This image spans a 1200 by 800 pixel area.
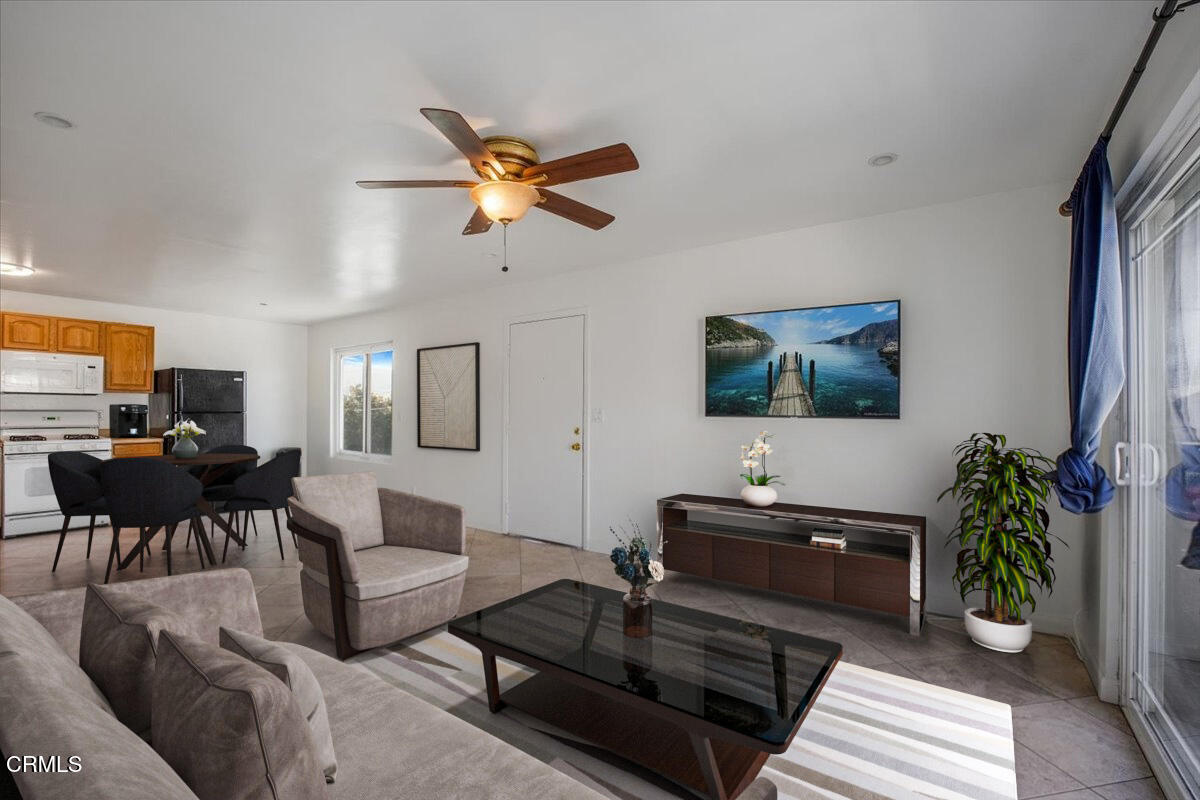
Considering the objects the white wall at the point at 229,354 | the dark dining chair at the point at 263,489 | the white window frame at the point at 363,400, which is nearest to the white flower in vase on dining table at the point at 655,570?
the dark dining chair at the point at 263,489

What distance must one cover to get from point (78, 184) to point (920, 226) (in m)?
4.90

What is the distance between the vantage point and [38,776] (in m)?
0.70

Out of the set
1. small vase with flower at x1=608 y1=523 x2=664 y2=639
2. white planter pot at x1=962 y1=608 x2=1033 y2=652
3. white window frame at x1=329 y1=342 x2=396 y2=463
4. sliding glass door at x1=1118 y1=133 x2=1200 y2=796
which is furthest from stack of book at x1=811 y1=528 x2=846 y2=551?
white window frame at x1=329 y1=342 x2=396 y2=463

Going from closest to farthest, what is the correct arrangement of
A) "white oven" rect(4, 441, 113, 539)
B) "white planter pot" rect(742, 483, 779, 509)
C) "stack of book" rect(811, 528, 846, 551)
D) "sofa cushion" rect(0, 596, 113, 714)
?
"sofa cushion" rect(0, 596, 113, 714) → "stack of book" rect(811, 528, 846, 551) → "white planter pot" rect(742, 483, 779, 509) → "white oven" rect(4, 441, 113, 539)

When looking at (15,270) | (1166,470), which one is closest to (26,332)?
(15,270)

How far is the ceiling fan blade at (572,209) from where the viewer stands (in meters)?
2.73

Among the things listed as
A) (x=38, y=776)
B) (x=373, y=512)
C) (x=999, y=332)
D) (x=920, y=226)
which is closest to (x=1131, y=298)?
(x=999, y=332)

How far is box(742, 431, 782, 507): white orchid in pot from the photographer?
3.76 metres

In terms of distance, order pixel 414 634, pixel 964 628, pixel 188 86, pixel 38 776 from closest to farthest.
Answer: pixel 38 776
pixel 188 86
pixel 414 634
pixel 964 628

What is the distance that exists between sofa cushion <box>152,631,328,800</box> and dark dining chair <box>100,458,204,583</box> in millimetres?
3688

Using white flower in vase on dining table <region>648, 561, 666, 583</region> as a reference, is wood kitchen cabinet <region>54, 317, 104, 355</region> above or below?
above

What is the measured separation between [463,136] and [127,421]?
6.56 meters

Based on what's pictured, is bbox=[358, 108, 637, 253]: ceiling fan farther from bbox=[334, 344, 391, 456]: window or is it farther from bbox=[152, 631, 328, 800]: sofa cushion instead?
bbox=[334, 344, 391, 456]: window

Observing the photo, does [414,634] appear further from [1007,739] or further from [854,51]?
[854,51]
